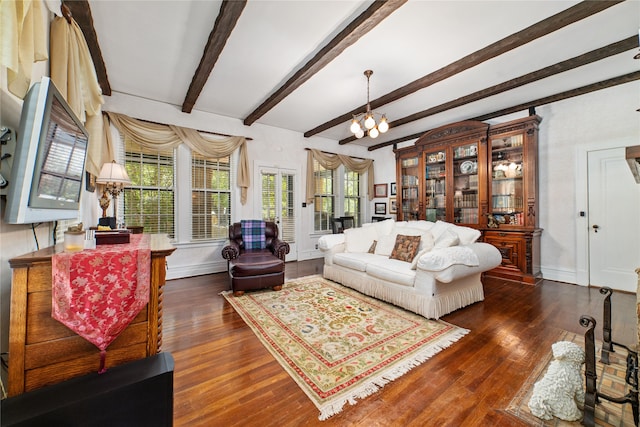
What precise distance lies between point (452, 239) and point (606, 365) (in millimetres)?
1420

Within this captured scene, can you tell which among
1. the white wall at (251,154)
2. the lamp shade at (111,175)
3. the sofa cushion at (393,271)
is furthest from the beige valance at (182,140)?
the sofa cushion at (393,271)

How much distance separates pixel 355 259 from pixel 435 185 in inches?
115

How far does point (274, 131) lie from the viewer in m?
5.21

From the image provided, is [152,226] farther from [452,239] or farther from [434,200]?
[434,200]

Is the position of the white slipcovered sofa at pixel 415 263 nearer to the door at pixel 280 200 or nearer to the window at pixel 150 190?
the door at pixel 280 200

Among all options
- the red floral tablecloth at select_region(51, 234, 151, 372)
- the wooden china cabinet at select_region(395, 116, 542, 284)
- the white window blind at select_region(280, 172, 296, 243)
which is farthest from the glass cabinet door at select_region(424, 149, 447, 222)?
the red floral tablecloth at select_region(51, 234, 151, 372)

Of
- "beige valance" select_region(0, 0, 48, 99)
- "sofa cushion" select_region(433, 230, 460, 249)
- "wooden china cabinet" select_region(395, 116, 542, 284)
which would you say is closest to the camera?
"beige valance" select_region(0, 0, 48, 99)

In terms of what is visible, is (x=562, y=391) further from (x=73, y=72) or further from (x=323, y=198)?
(x=323, y=198)

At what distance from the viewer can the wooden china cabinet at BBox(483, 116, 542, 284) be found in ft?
12.8

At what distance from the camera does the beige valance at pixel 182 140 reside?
3693 mm

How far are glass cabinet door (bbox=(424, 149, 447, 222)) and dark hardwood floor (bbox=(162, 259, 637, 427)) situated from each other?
7.75 ft

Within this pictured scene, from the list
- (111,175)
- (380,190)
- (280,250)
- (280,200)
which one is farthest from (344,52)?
(380,190)

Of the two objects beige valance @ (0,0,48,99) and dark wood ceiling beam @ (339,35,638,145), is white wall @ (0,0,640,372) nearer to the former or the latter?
dark wood ceiling beam @ (339,35,638,145)

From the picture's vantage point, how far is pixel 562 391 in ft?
4.44
